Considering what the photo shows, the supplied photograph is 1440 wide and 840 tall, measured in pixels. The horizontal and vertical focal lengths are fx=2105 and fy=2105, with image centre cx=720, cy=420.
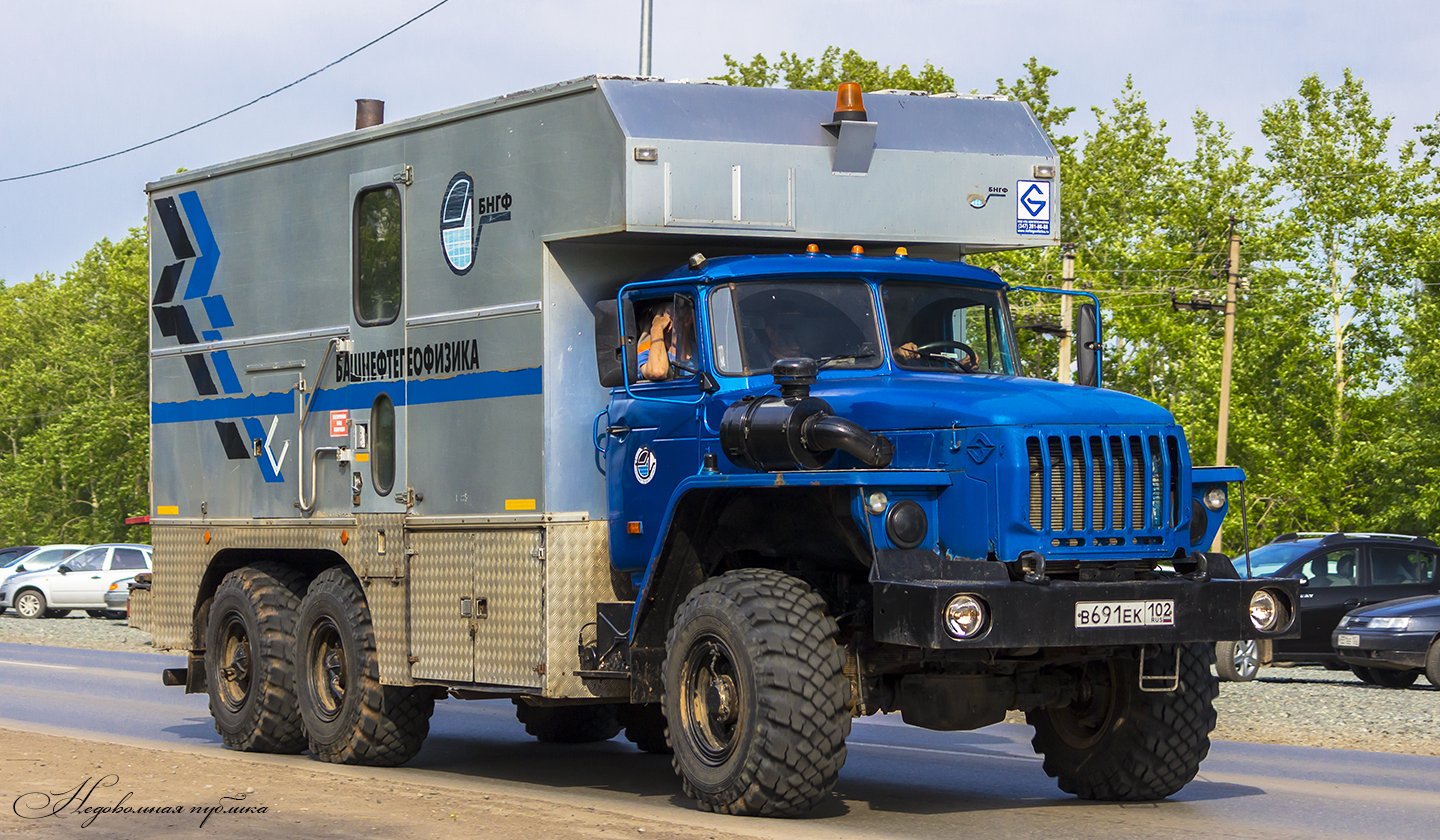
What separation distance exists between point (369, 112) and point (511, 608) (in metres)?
4.63

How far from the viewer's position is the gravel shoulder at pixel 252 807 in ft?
31.9

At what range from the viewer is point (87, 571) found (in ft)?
140

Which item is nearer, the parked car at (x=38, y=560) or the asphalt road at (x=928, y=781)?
the asphalt road at (x=928, y=781)

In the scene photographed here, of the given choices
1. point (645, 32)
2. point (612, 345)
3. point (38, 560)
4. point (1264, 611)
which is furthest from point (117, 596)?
point (1264, 611)

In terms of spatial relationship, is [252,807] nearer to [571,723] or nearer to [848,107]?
[848,107]

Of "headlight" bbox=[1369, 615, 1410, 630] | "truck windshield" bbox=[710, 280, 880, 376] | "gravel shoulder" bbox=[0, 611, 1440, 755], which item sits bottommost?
"gravel shoulder" bbox=[0, 611, 1440, 755]

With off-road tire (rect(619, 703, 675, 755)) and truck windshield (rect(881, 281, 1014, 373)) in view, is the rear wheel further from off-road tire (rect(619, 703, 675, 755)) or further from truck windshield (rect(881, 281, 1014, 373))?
truck windshield (rect(881, 281, 1014, 373))

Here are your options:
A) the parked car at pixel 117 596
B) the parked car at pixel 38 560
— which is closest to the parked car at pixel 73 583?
the parked car at pixel 117 596

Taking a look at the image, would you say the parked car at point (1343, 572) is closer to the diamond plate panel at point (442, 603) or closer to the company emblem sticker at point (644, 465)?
the diamond plate panel at point (442, 603)

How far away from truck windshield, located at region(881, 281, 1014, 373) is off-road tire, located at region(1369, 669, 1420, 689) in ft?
41.4

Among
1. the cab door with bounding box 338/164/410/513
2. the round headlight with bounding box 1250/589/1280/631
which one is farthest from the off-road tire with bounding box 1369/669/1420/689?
the cab door with bounding box 338/164/410/513

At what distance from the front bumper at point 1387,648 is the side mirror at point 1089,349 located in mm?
11070

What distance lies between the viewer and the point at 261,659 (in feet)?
47.1

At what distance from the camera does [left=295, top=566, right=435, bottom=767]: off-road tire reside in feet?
44.2
